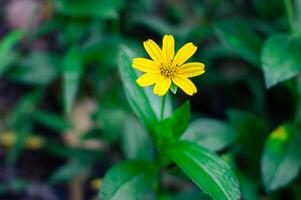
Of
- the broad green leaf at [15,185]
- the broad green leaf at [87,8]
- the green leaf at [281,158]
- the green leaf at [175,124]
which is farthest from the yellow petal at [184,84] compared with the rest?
the broad green leaf at [15,185]

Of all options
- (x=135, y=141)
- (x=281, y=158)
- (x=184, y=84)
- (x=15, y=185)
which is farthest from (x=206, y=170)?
(x=15, y=185)

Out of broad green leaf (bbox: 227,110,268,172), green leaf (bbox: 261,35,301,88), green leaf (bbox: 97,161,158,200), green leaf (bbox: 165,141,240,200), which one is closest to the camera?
green leaf (bbox: 165,141,240,200)

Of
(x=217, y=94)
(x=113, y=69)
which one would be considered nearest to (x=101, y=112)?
(x=113, y=69)

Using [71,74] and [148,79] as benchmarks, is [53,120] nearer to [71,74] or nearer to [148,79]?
[71,74]

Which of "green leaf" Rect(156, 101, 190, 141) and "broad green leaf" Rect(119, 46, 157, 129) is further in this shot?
"broad green leaf" Rect(119, 46, 157, 129)

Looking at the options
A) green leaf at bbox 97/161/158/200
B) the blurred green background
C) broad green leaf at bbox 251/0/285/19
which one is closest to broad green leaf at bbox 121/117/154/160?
the blurred green background

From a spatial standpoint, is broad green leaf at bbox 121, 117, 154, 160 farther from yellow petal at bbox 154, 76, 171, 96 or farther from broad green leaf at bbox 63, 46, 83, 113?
yellow petal at bbox 154, 76, 171, 96

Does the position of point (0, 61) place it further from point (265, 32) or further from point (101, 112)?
point (265, 32)
